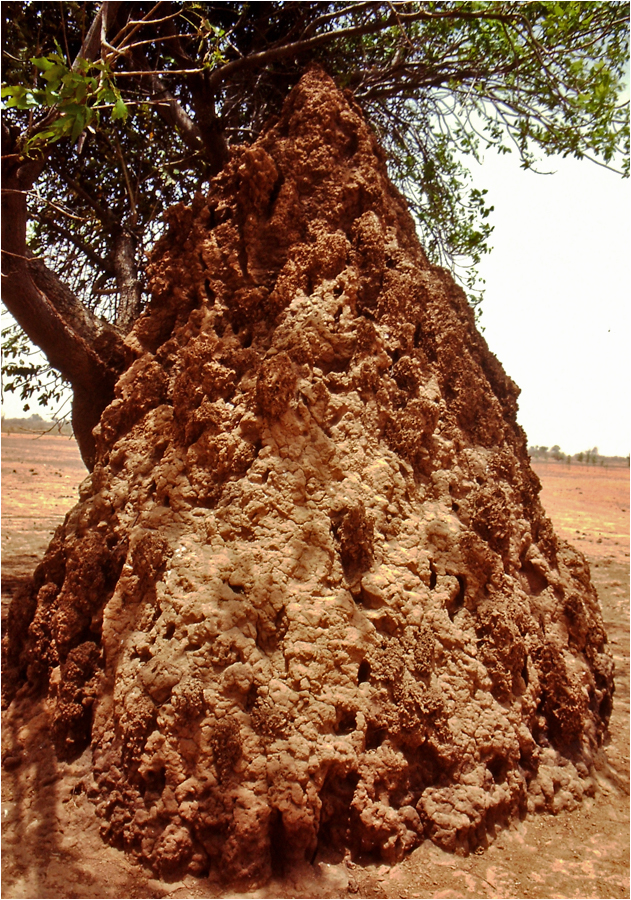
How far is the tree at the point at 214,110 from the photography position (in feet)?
11.4

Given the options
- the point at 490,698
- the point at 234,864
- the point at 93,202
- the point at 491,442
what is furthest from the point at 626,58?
the point at 234,864

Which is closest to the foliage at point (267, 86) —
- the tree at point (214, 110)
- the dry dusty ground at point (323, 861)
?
the tree at point (214, 110)

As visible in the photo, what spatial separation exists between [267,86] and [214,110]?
75 cm

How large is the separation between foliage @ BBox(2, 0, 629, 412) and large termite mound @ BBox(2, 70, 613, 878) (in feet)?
3.17

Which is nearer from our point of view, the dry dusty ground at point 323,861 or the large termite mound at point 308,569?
the dry dusty ground at point 323,861

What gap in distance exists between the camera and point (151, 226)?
4.83 meters

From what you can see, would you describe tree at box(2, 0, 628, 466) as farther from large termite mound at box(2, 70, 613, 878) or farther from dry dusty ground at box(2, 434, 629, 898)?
dry dusty ground at box(2, 434, 629, 898)

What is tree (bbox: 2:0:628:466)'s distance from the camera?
3488 millimetres

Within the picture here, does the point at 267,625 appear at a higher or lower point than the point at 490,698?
higher

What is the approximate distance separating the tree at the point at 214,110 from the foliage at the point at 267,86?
0.01 meters

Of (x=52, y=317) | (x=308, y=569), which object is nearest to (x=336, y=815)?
(x=308, y=569)

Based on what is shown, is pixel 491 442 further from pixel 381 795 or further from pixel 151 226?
pixel 151 226

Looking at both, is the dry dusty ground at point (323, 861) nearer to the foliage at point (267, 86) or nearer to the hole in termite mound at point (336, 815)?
the hole in termite mound at point (336, 815)

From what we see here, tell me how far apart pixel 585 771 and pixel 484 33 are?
4.07m
